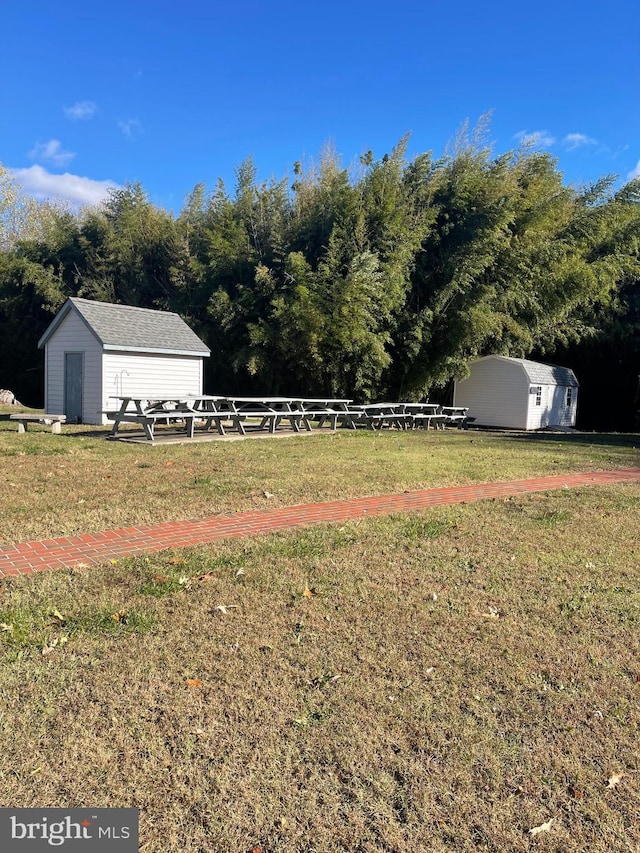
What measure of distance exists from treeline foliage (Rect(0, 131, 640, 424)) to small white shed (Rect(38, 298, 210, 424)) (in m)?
2.10

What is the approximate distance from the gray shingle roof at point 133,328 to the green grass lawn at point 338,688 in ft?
33.0

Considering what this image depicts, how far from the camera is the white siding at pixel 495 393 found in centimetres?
1959

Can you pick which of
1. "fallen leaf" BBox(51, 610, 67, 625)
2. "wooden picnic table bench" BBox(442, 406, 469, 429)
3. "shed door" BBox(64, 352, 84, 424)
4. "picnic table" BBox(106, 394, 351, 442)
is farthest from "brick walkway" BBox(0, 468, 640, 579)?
"wooden picnic table bench" BBox(442, 406, 469, 429)

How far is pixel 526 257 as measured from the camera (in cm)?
1864

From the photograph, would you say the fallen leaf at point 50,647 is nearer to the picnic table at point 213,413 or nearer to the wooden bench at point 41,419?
the picnic table at point 213,413

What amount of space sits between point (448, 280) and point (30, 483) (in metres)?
14.3

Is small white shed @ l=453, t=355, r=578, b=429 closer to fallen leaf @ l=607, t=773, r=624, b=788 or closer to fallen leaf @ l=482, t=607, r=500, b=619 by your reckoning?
fallen leaf @ l=482, t=607, r=500, b=619

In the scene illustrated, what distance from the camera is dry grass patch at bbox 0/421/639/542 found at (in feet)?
17.0

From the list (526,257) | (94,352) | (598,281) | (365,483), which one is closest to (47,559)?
(365,483)

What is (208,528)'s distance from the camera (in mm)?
4797

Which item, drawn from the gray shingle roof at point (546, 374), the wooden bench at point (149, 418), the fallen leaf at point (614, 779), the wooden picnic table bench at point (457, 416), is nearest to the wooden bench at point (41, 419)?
the wooden bench at point (149, 418)

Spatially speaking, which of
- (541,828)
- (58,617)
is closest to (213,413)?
(58,617)

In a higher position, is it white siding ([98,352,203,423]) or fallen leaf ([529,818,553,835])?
white siding ([98,352,203,423])
